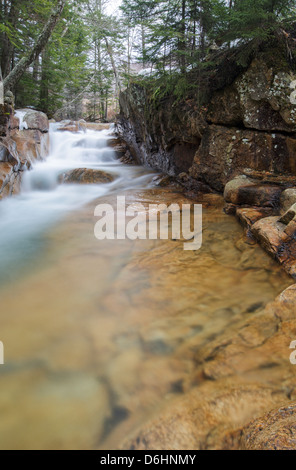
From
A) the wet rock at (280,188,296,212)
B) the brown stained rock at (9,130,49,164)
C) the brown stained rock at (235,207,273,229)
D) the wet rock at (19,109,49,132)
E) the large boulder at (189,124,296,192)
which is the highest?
the wet rock at (19,109,49,132)

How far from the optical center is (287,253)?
2.88 m

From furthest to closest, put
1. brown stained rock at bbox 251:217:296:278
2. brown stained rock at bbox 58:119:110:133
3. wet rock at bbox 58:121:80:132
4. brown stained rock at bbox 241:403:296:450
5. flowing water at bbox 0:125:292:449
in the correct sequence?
brown stained rock at bbox 58:119:110:133
wet rock at bbox 58:121:80:132
brown stained rock at bbox 251:217:296:278
flowing water at bbox 0:125:292:449
brown stained rock at bbox 241:403:296:450

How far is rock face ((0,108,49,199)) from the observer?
5.82 meters

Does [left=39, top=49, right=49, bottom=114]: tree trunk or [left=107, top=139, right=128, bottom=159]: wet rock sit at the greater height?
[left=39, top=49, right=49, bottom=114]: tree trunk

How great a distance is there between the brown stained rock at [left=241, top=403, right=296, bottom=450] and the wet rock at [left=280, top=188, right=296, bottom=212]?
10.5ft

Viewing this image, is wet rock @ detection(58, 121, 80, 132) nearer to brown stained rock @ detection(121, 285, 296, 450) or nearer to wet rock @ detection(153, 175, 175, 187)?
wet rock @ detection(153, 175, 175, 187)

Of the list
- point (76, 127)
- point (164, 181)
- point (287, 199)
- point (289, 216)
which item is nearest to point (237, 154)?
point (287, 199)

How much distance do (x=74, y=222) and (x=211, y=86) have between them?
4.13 m

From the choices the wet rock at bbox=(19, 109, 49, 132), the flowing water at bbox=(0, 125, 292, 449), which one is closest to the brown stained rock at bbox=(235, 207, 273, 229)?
the flowing water at bbox=(0, 125, 292, 449)

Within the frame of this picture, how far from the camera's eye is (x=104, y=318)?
2164mm

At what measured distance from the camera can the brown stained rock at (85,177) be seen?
775 centimetres

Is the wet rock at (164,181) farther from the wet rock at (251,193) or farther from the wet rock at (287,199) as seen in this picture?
the wet rock at (287,199)

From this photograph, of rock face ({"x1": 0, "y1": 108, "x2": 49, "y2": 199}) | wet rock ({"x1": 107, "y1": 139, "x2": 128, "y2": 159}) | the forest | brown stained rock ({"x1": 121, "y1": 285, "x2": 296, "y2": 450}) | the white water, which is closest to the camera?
brown stained rock ({"x1": 121, "y1": 285, "x2": 296, "y2": 450})
